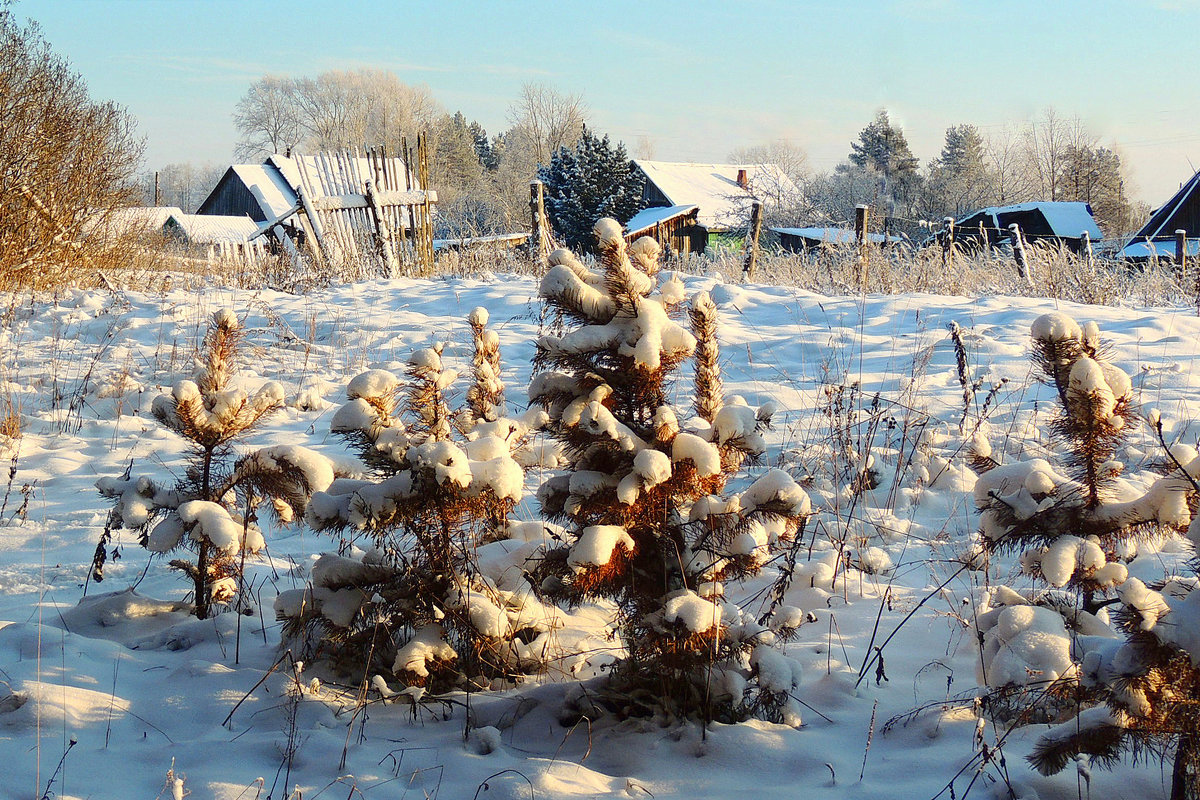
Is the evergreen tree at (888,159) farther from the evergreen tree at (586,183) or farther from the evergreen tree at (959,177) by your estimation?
the evergreen tree at (586,183)

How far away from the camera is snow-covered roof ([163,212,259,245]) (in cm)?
3494

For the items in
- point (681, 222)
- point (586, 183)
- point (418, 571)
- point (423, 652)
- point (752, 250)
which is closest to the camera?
point (423, 652)

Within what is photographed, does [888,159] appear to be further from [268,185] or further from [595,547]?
[595,547]

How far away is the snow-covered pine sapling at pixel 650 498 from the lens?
7.06 ft

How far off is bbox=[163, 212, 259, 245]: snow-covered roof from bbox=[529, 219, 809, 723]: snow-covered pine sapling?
35.5 metres

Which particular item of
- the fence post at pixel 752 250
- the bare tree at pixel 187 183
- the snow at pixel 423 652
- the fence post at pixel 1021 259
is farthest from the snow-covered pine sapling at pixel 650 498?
the bare tree at pixel 187 183

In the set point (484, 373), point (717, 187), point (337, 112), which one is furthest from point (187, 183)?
point (484, 373)

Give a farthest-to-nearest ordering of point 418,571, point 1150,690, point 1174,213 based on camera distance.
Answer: point 1174,213, point 418,571, point 1150,690

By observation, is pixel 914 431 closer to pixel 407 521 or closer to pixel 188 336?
pixel 407 521

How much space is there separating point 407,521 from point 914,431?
Answer: 3.35 meters

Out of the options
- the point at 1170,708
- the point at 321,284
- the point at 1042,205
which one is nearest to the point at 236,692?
the point at 1170,708

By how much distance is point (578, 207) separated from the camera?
1170 inches

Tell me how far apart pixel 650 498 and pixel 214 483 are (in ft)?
4.82

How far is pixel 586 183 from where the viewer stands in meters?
29.5
